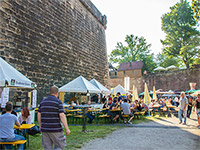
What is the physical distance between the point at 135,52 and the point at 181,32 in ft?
45.5

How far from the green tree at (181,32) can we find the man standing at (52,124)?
33.9 metres

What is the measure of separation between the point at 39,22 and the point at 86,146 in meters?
7.60

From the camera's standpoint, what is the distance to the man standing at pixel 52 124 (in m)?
2.89

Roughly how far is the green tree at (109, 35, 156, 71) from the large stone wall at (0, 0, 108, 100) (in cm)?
3017

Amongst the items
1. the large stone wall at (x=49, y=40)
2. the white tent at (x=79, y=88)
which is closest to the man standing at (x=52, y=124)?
the large stone wall at (x=49, y=40)

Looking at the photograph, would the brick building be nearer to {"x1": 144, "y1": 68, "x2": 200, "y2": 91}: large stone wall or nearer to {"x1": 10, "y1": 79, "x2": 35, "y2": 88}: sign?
{"x1": 144, "y1": 68, "x2": 200, "y2": 91}: large stone wall

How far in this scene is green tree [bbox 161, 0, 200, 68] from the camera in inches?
1330

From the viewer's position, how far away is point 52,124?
114 inches

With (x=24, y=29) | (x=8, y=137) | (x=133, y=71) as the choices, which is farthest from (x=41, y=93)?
(x=133, y=71)

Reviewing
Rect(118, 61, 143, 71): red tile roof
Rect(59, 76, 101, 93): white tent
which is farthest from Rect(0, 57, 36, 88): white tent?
Rect(118, 61, 143, 71): red tile roof

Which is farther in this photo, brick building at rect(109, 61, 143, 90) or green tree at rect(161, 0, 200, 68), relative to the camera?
brick building at rect(109, 61, 143, 90)

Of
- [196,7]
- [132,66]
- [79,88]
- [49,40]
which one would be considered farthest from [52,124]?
[132,66]

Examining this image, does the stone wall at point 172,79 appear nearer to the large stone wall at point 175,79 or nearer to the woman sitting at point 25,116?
the large stone wall at point 175,79

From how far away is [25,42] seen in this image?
8516mm
